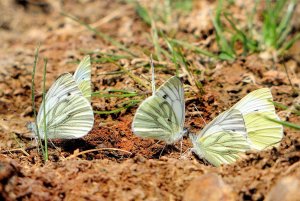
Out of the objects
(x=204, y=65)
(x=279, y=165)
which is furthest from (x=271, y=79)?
(x=279, y=165)

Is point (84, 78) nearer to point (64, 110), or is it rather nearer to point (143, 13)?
point (64, 110)

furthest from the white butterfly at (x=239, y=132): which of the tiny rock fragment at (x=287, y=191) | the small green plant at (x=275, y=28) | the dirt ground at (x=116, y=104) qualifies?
the small green plant at (x=275, y=28)

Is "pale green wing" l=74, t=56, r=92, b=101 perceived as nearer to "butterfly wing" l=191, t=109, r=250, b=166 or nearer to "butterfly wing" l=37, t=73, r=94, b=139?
"butterfly wing" l=37, t=73, r=94, b=139

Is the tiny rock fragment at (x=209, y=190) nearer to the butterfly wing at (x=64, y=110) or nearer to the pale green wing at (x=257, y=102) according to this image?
the pale green wing at (x=257, y=102)

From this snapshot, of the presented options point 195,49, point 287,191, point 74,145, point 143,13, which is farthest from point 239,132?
point 143,13

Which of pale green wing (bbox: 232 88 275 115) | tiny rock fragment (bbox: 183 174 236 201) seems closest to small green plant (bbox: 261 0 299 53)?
pale green wing (bbox: 232 88 275 115)

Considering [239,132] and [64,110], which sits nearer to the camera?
[239,132]
